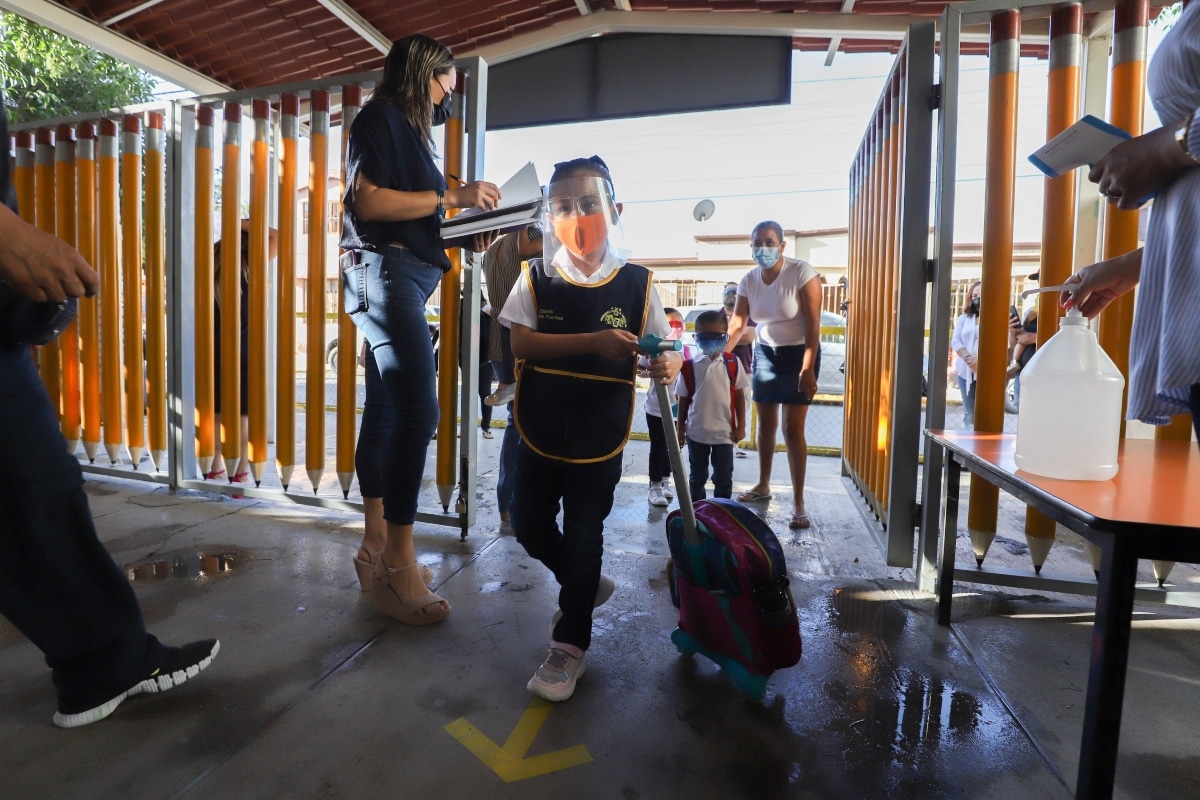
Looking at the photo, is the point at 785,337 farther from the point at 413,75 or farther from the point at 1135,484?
the point at 1135,484

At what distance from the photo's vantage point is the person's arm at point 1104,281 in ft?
5.02

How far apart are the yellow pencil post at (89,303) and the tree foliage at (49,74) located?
432 cm

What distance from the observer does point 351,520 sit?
352 cm

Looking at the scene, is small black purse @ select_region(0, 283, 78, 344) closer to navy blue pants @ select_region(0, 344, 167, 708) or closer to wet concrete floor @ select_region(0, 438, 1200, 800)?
navy blue pants @ select_region(0, 344, 167, 708)

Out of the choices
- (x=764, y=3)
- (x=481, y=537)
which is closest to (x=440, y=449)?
(x=481, y=537)

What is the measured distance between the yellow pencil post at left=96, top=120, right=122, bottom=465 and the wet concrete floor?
1.74m

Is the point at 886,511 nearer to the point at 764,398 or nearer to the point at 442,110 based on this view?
the point at 764,398

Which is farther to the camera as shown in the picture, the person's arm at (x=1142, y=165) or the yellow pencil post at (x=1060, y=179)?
the yellow pencil post at (x=1060, y=179)

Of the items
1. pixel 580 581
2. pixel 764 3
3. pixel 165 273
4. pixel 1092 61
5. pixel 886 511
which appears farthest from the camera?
pixel 764 3

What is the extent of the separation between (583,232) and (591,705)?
1254 mm

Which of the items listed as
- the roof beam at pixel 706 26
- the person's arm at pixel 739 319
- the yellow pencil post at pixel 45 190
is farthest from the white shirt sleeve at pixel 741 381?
the yellow pencil post at pixel 45 190

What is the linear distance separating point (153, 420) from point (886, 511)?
3965mm

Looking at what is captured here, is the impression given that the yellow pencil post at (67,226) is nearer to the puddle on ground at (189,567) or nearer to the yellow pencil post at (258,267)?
the yellow pencil post at (258,267)

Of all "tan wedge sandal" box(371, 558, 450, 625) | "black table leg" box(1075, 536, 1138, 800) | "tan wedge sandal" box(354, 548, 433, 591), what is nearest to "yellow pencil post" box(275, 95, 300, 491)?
"tan wedge sandal" box(354, 548, 433, 591)
